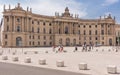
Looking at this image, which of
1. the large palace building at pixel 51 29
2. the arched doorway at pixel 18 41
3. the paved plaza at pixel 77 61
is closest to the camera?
the paved plaza at pixel 77 61

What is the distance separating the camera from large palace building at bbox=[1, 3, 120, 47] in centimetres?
9154

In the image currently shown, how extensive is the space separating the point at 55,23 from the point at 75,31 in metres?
12.5

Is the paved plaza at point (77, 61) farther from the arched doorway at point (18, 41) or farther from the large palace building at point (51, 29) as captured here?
the arched doorway at point (18, 41)

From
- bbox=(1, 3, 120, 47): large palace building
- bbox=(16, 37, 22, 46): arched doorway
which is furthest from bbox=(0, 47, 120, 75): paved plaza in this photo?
bbox=(16, 37, 22, 46): arched doorway

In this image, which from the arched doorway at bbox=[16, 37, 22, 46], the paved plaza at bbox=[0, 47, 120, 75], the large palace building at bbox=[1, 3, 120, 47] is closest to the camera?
the paved plaza at bbox=[0, 47, 120, 75]

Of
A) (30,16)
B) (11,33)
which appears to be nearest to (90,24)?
(30,16)

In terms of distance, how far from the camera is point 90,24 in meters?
126

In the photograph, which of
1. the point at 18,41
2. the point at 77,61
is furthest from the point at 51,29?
the point at 77,61

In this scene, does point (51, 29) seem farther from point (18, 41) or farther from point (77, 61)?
point (77, 61)

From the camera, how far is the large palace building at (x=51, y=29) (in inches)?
3604

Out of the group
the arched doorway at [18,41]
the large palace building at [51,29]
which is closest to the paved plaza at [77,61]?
the large palace building at [51,29]

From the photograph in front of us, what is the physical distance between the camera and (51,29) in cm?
11375

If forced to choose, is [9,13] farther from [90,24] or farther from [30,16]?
[90,24]

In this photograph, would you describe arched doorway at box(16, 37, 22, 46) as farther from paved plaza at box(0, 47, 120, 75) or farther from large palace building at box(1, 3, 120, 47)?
paved plaza at box(0, 47, 120, 75)
